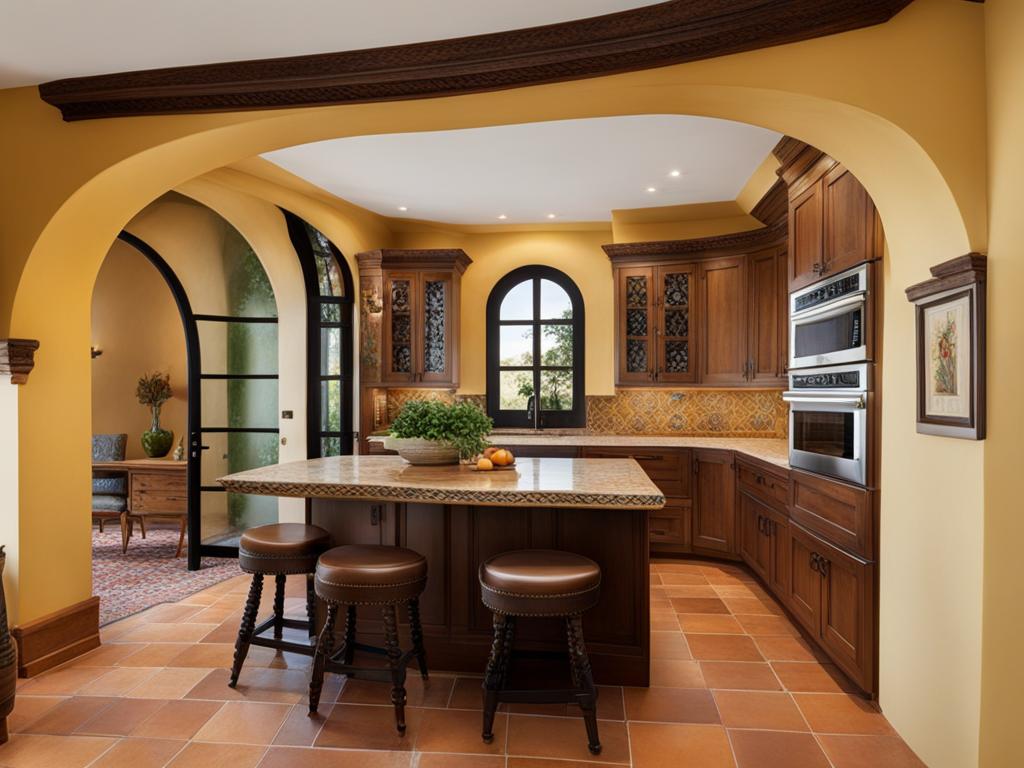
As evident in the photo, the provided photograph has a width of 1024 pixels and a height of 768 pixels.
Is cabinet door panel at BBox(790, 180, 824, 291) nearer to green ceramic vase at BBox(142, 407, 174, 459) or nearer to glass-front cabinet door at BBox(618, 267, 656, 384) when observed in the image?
glass-front cabinet door at BBox(618, 267, 656, 384)

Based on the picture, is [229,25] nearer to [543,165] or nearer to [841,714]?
[543,165]

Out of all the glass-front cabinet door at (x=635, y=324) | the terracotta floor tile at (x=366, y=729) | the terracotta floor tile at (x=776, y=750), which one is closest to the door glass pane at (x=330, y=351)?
the glass-front cabinet door at (x=635, y=324)

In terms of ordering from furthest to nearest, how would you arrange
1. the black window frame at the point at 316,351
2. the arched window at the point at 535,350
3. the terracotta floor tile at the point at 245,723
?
the arched window at the point at 535,350
the black window frame at the point at 316,351
the terracotta floor tile at the point at 245,723

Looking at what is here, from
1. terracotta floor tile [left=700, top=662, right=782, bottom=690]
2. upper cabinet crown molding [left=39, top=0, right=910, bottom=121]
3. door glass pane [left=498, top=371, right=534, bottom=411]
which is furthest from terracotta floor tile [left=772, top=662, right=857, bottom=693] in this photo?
door glass pane [left=498, top=371, right=534, bottom=411]

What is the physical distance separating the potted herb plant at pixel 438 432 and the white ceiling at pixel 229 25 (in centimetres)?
171

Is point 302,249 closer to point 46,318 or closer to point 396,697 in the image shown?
point 46,318

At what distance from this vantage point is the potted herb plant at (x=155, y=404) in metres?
6.05

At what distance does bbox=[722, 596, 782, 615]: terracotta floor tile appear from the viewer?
3943mm

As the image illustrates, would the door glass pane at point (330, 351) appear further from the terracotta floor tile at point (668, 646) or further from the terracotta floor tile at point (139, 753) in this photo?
the terracotta floor tile at point (668, 646)

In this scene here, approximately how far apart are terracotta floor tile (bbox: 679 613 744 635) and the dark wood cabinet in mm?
1100

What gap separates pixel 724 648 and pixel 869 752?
1.01 meters

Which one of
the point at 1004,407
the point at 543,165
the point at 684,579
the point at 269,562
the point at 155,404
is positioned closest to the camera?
the point at 1004,407

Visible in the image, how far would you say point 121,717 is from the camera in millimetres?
2629

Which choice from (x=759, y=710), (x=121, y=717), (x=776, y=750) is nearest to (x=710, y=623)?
(x=759, y=710)
